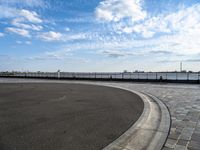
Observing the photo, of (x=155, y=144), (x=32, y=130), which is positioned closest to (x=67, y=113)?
(x=32, y=130)

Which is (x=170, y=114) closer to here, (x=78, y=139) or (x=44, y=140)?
(x=78, y=139)

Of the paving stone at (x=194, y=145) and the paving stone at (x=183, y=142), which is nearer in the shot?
the paving stone at (x=194, y=145)

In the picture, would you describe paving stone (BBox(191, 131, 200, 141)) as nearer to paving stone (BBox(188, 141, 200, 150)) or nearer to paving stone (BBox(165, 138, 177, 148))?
paving stone (BBox(188, 141, 200, 150))

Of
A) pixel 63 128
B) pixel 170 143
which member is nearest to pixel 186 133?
pixel 170 143

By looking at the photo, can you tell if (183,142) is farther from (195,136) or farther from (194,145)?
(195,136)

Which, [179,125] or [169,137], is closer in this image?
[169,137]

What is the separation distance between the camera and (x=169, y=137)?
433 cm

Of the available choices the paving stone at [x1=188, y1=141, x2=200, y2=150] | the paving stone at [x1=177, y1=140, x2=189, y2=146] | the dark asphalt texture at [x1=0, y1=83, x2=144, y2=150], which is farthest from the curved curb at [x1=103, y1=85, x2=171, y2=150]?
the paving stone at [x1=188, y1=141, x2=200, y2=150]

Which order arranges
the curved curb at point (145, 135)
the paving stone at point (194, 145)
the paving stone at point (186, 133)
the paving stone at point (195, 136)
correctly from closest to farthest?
the paving stone at point (194, 145) < the curved curb at point (145, 135) < the paving stone at point (195, 136) < the paving stone at point (186, 133)

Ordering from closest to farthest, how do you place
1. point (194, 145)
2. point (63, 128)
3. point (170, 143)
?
point (194, 145) → point (170, 143) → point (63, 128)

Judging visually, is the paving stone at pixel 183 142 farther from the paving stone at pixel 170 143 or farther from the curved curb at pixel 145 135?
the curved curb at pixel 145 135

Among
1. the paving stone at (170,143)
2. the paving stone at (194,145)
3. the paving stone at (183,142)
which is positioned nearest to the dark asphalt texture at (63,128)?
the paving stone at (170,143)

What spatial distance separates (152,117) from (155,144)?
94.3 inches

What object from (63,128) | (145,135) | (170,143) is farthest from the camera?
(63,128)
